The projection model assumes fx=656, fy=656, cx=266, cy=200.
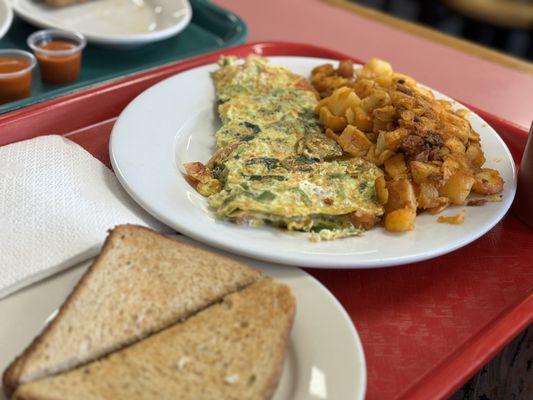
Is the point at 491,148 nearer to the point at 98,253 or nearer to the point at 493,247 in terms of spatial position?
the point at 493,247

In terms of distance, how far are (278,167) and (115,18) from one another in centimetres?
158

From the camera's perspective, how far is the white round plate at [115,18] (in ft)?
9.07

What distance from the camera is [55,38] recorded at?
9.03 feet

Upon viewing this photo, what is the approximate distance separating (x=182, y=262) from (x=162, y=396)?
0.39 m

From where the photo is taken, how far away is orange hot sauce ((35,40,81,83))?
2.56m

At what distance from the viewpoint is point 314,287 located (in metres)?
1.55

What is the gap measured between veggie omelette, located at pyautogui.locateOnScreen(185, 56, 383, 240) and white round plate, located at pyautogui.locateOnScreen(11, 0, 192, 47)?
58cm

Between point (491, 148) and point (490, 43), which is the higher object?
point (491, 148)

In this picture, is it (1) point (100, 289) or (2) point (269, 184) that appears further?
(2) point (269, 184)

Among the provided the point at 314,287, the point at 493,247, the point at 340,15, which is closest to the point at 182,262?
the point at 314,287

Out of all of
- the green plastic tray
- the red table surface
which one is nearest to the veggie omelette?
the red table surface

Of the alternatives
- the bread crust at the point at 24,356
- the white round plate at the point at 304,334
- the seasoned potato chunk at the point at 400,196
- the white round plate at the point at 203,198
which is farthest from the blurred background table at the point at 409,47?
the bread crust at the point at 24,356

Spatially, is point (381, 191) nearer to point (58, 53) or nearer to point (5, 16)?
point (58, 53)

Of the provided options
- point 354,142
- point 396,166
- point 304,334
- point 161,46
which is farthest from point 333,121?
point 161,46
